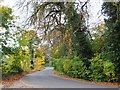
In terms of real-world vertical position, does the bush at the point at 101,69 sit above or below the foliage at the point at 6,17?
below

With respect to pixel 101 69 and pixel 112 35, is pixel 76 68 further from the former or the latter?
pixel 112 35

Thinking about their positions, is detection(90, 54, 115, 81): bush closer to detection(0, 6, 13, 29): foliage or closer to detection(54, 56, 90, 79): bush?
detection(54, 56, 90, 79): bush

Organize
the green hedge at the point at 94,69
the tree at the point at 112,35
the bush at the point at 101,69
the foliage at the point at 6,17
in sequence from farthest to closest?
1. the foliage at the point at 6,17
2. the green hedge at the point at 94,69
3. the bush at the point at 101,69
4. the tree at the point at 112,35

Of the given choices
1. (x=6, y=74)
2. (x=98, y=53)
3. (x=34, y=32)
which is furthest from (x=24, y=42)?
(x=34, y=32)

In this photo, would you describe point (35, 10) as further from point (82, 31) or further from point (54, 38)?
point (82, 31)

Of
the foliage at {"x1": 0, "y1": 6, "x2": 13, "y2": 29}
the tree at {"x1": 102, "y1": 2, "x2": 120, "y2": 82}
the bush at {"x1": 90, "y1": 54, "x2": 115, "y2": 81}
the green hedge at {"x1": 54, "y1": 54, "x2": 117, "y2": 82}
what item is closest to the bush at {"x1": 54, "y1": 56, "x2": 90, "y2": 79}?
the green hedge at {"x1": 54, "y1": 54, "x2": 117, "y2": 82}

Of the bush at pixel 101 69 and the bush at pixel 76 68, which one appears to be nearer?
the bush at pixel 101 69

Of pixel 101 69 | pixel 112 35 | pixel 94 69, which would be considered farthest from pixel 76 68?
pixel 112 35

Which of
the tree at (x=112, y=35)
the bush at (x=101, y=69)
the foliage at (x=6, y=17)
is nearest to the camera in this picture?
the tree at (x=112, y=35)

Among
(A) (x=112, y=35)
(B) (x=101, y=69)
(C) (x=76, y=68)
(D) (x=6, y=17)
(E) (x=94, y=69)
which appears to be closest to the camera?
(A) (x=112, y=35)

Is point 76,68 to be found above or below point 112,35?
below

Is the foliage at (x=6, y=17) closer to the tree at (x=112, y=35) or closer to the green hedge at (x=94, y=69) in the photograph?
the green hedge at (x=94, y=69)

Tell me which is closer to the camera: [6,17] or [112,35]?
[112,35]

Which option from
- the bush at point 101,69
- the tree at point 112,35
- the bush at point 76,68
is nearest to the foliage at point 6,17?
the bush at point 76,68
